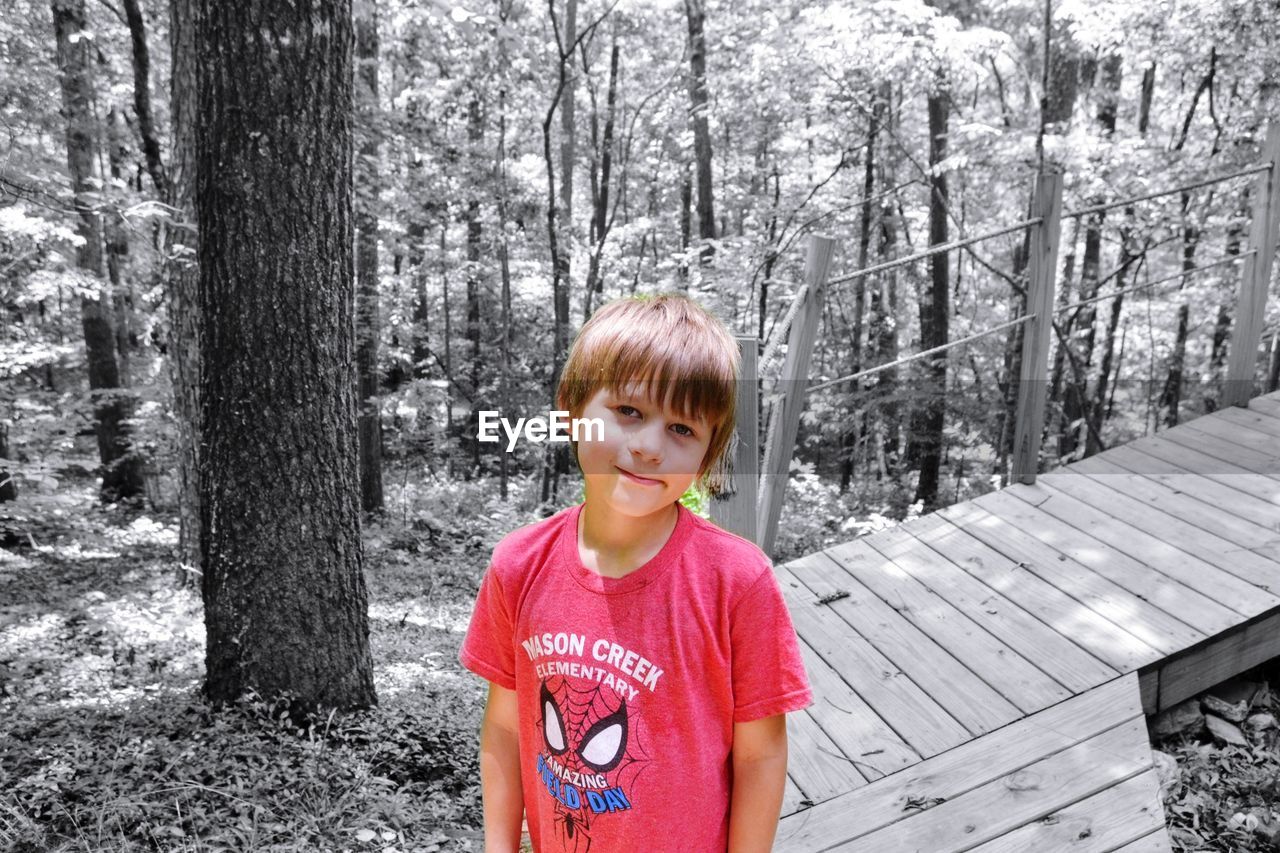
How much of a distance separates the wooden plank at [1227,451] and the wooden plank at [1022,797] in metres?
2.44

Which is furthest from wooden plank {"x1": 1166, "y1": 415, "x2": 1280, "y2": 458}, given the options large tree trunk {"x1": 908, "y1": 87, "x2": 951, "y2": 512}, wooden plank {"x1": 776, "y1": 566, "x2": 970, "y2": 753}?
large tree trunk {"x1": 908, "y1": 87, "x2": 951, "y2": 512}

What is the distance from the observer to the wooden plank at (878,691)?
2.49 metres

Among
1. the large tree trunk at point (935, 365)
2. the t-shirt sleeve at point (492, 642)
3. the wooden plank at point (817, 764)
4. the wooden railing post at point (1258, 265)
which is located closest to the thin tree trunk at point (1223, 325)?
the large tree trunk at point (935, 365)

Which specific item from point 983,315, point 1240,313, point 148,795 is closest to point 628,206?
point 983,315

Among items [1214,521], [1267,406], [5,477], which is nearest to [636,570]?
[1214,521]

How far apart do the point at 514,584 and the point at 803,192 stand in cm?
1291

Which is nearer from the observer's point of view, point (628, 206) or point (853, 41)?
point (853, 41)

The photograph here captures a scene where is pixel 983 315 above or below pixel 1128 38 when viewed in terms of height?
below

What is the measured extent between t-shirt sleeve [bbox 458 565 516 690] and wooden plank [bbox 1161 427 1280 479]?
4.41 meters

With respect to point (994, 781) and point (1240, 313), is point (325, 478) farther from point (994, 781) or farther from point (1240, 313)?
point (1240, 313)

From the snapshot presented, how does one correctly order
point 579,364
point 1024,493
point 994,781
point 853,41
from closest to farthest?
1. point 579,364
2. point 994,781
3. point 1024,493
4. point 853,41

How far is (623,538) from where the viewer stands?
106cm

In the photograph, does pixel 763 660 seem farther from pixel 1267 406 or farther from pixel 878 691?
pixel 1267 406

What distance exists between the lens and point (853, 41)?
734 cm
